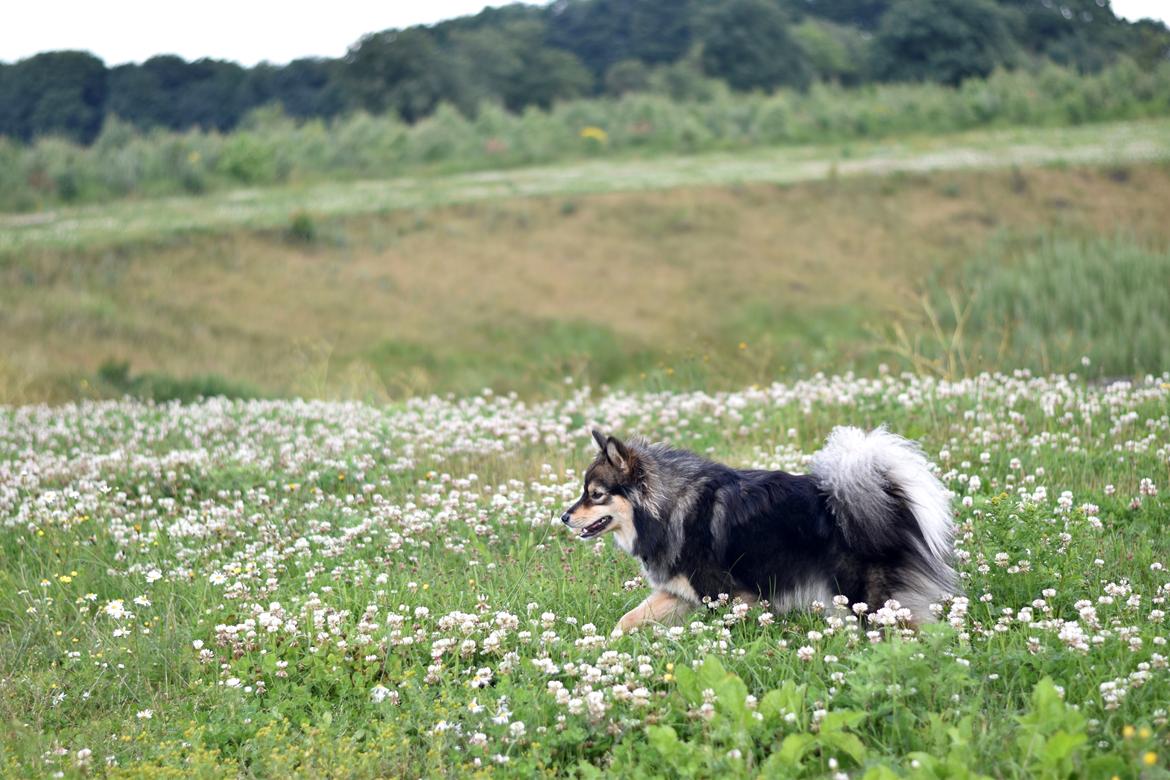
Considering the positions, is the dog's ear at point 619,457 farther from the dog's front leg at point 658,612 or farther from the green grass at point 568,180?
the green grass at point 568,180

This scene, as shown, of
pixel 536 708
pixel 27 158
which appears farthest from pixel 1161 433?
pixel 27 158

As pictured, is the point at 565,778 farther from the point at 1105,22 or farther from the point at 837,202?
the point at 1105,22

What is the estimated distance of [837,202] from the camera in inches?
946

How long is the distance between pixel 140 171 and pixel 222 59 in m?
7.86

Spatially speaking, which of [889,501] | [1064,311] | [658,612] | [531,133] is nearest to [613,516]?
[658,612]

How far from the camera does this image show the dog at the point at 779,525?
19.1ft

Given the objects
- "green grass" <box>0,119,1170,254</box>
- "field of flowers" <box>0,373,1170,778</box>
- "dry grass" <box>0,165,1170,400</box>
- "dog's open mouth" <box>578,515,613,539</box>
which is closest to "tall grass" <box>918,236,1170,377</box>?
"dry grass" <box>0,165,1170,400</box>

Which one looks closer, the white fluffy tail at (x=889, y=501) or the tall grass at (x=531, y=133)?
the white fluffy tail at (x=889, y=501)

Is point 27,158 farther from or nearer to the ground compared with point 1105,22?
nearer to the ground

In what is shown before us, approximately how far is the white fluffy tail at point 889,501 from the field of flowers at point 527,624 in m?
0.47

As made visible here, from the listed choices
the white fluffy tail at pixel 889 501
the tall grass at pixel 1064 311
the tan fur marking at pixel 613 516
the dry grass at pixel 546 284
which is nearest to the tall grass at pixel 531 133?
the dry grass at pixel 546 284

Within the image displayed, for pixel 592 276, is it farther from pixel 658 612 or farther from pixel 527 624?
pixel 658 612

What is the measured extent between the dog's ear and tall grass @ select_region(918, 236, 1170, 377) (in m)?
7.88

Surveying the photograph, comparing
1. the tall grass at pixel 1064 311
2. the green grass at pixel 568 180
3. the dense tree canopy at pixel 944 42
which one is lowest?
the tall grass at pixel 1064 311
